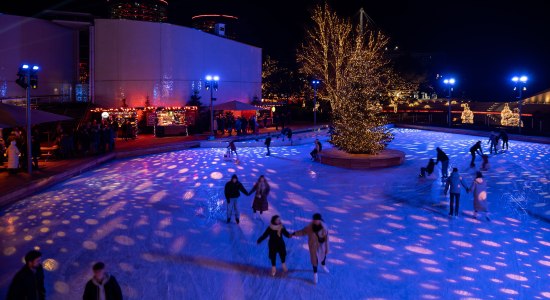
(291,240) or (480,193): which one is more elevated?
(480,193)

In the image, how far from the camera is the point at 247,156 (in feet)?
75.0

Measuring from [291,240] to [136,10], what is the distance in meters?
32.1

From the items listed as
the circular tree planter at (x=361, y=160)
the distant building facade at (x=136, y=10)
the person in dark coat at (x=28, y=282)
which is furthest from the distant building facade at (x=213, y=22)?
the person in dark coat at (x=28, y=282)

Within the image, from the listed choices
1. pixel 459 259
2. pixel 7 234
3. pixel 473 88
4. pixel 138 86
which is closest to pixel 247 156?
pixel 138 86

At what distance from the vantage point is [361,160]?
1912 centimetres

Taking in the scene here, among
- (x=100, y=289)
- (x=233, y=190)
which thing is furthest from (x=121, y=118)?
(x=100, y=289)

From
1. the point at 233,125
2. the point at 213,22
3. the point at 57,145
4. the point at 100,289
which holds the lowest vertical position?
the point at 100,289

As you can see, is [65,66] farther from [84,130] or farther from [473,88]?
[473,88]

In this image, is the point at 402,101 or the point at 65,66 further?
the point at 402,101

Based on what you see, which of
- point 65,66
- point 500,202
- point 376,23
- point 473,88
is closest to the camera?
point 500,202

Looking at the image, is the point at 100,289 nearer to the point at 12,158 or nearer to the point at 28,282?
the point at 28,282

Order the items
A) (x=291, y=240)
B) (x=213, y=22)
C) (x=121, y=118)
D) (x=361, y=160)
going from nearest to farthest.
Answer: (x=291, y=240)
(x=361, y=160)
(x=121, y=118)
(x=213, y=22)

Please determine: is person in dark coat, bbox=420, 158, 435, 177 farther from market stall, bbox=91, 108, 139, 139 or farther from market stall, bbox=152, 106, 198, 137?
market stall, bbox=152, 106, 198, 137

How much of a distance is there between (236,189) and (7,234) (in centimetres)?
479
